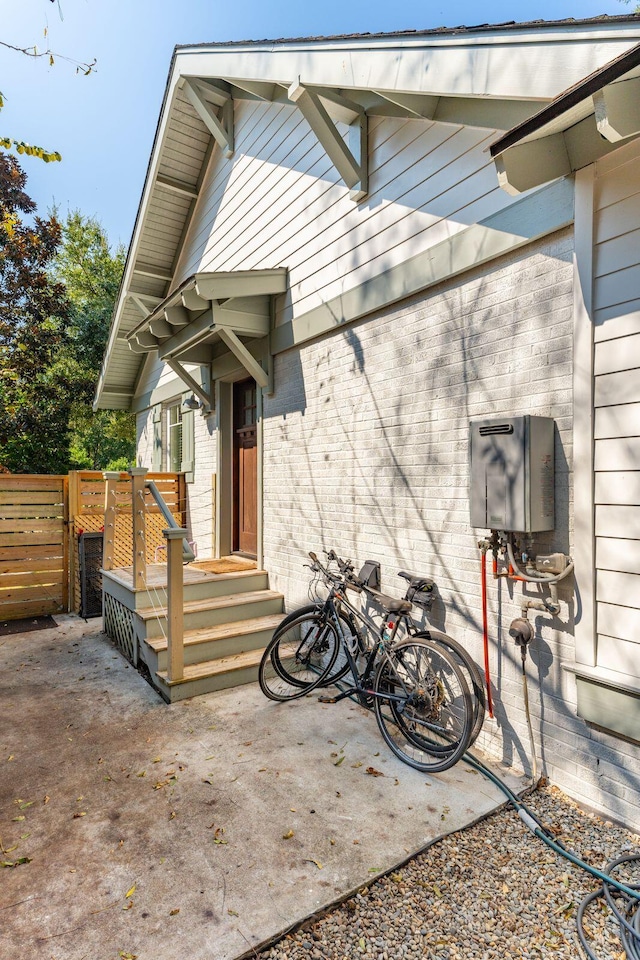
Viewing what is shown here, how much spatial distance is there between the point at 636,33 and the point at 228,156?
209 inches

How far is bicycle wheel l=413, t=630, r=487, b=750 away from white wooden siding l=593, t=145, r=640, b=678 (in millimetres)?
677

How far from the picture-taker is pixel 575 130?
2.36 meters

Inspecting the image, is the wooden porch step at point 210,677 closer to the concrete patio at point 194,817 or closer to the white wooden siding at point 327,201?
the concrete patio at point 194,817

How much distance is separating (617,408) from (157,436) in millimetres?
7488

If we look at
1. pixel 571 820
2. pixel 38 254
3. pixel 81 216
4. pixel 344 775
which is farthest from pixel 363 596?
pixel 81 216

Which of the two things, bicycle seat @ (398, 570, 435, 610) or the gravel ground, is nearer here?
the gravel ground

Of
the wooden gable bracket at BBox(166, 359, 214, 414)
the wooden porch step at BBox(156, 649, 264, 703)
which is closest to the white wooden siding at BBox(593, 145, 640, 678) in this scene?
the wooden porch step at BBox(156, 649, 264, 703)

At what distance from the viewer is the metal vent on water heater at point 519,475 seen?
2.51 metres

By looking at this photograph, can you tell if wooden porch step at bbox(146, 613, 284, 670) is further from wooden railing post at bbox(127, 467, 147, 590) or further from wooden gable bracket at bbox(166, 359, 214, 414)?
wooden gable bracket at bbox(166, 359, 214, 414)

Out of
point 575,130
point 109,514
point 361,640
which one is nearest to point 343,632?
point 361,640

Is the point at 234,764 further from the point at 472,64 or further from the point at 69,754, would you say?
the point at 472,64

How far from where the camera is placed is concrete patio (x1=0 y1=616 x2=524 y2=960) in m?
1.84

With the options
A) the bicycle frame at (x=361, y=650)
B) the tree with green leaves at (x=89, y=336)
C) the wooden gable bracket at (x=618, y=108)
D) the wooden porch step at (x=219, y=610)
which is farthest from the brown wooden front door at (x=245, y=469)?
the tree with green leaves at (x=89, y=336)

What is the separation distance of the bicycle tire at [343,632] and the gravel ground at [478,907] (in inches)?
62.4
